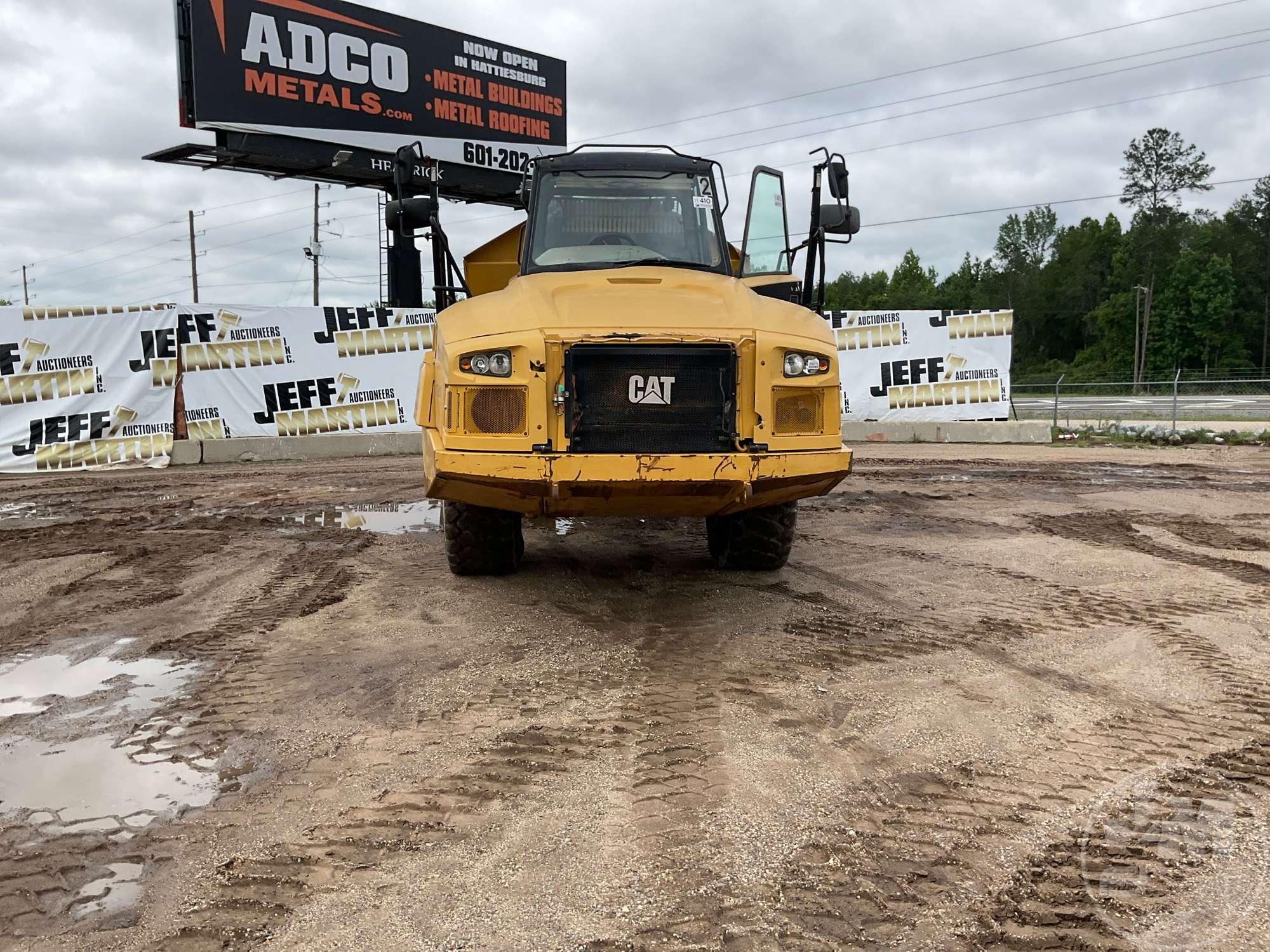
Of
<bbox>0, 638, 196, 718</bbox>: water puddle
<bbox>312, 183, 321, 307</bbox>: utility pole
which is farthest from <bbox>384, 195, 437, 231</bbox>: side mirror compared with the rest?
<bbox>312, 183, 321, 307</bbox>: utility pole

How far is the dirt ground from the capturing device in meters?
2.59

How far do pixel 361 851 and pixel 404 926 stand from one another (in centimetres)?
44

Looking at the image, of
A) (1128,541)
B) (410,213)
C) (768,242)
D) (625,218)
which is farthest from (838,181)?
(1128,541)

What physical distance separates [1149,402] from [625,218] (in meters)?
37.8

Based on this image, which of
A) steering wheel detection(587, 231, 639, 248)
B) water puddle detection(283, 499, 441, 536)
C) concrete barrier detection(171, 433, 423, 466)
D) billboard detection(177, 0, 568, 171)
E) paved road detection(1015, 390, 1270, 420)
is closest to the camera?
steering wheel detection(587, 231, 639, 248)

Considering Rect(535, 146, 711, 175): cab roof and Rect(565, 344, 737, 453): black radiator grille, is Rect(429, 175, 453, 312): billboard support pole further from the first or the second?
Rect(565, 344, 737, 453): black radiator grille

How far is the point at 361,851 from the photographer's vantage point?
2.90m

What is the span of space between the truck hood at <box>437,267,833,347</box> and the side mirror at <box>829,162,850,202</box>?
3.22 ft

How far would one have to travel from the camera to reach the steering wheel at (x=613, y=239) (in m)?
6.29

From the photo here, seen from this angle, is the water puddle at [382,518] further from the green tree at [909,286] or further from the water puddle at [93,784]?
the green tree at [909,286]

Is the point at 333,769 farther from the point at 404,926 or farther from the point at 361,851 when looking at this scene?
the point at 404,926

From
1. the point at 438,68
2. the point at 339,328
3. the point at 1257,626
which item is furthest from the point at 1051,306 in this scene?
the point at 1257,626

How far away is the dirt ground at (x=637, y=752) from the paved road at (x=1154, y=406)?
23283 mm

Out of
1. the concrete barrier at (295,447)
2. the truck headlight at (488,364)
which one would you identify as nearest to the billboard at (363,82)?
the concrete barrier at (295,447)
